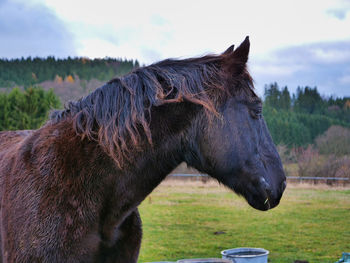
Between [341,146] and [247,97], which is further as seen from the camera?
[341,146]

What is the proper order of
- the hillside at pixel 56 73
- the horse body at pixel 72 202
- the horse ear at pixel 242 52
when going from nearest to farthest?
the horse body at pixel 72 202
the horse ear at pixel 242 52
the hillside at pixel 56 73

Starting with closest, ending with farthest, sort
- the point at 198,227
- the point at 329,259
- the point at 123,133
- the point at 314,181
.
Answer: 1. the point at 123,133
2. the point at 329,259
3. the point at 198,227
4. the point at 314,181

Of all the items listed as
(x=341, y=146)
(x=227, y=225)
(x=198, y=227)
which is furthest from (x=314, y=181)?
(x=198, y=227)

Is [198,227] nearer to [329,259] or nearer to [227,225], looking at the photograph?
[227,225]

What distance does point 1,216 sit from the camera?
7.67 ft

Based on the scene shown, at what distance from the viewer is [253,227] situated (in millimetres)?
9594

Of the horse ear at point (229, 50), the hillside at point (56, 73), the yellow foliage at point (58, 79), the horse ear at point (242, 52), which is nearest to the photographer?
the horse ear at point (242, 52)

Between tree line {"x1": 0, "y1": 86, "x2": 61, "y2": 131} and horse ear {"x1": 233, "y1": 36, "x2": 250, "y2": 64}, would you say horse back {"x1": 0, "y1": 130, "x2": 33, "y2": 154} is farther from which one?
tree line {"x1": 0, "y1": 86, "x2": 61, "y2": 131}

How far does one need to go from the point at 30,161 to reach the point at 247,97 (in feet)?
4.45

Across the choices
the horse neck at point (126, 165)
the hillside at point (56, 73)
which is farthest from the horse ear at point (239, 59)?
the hillside at point (56, 73)

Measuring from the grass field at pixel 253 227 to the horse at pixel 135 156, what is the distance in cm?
523

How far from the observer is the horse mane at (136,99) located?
205cm

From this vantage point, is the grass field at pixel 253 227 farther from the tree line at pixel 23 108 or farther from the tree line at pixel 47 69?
the tree line at pixel 47 69

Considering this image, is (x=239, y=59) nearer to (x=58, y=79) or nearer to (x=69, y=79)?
(x=58, y=79)
